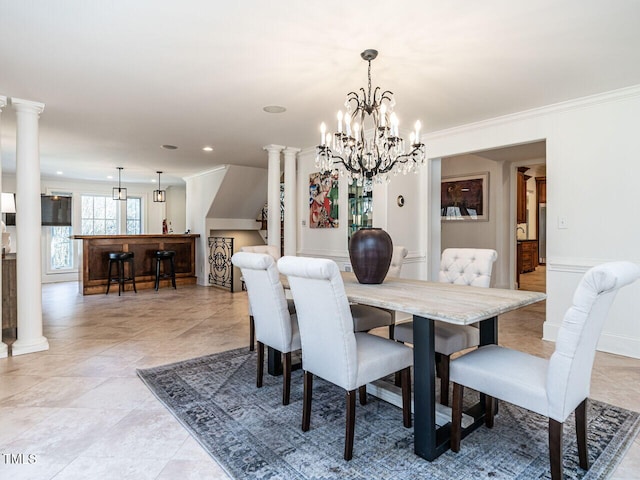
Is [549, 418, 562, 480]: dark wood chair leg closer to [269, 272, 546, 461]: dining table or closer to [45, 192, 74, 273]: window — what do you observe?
[269, 272, 546, 461]: dining table

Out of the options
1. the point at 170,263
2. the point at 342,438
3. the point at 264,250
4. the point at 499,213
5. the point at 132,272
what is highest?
the point at 499,213

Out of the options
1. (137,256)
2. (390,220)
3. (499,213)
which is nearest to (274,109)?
(390,220)

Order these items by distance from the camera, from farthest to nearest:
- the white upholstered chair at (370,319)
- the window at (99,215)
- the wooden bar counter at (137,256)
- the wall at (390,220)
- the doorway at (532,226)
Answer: the window at (99,215) < the doorway at (532,226) < the wooden bar counter at (137,256) < the wall at (390,220) < the white upholstered chair at (370,319)

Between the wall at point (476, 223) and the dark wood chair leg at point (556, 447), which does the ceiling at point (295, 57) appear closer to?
the dark wood chair leg at point (556, 447)

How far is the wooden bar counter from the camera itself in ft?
22.1

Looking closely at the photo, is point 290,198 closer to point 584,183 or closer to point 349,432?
point 584,183

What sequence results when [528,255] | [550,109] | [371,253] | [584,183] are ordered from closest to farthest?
1. [371,253]
2. [584,183]
3. [550,109]
4. [528,255]

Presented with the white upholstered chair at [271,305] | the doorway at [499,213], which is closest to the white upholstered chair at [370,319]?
the white upholstered chair at [271,305]

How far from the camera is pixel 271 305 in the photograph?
2.42 m

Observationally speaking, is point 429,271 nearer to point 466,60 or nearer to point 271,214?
point 271,214

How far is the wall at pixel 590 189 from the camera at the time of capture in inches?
131

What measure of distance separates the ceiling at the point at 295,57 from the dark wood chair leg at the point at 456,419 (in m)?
1.98

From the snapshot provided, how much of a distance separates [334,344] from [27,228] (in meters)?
3.16

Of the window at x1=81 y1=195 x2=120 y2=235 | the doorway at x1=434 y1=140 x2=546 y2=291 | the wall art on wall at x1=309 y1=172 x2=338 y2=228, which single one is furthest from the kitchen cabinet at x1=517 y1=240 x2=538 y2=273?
the window at x1=81 y1=195 x2=120 y2=235
